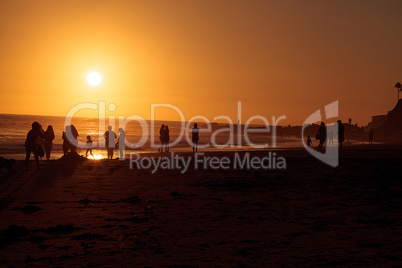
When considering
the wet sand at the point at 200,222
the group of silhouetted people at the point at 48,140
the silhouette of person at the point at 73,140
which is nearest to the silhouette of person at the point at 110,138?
the group of silhouetted people at the point at 48,140

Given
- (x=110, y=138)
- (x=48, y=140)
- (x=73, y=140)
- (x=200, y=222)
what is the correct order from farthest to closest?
(x=110, y=138)
(x=73, y=140)
(x=48, y=140)
(x=200, y=222)

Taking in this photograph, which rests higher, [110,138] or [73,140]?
[110,138]

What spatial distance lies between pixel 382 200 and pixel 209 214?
4.69 m

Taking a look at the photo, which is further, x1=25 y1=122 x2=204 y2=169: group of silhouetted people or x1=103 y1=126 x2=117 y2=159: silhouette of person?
x1=103 y1=126 x2=117 y2=159: silhouette of person

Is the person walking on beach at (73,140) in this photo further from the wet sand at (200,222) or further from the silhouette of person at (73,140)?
the wet sand at (200,222)

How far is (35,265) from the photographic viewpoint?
570 cm

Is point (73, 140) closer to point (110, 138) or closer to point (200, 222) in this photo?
point (110, 138)

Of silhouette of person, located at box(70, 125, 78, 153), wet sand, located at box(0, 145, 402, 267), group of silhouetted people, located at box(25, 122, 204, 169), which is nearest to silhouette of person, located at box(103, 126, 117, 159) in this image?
group of silhouetted people, located at box(25, 122, 204, 169)

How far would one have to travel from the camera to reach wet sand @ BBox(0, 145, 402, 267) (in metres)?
6.11

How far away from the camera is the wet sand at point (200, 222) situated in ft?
20.0

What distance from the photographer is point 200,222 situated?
27.5ft

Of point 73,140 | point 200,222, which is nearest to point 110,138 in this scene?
point 73,140

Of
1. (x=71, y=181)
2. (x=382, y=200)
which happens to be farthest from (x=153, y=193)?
(x=382, y=200)

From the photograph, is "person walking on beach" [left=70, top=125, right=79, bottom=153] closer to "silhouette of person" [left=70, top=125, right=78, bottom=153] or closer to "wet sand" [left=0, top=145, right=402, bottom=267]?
"silhouette of person" [left=70, top=125, right=78, bottom=153]
